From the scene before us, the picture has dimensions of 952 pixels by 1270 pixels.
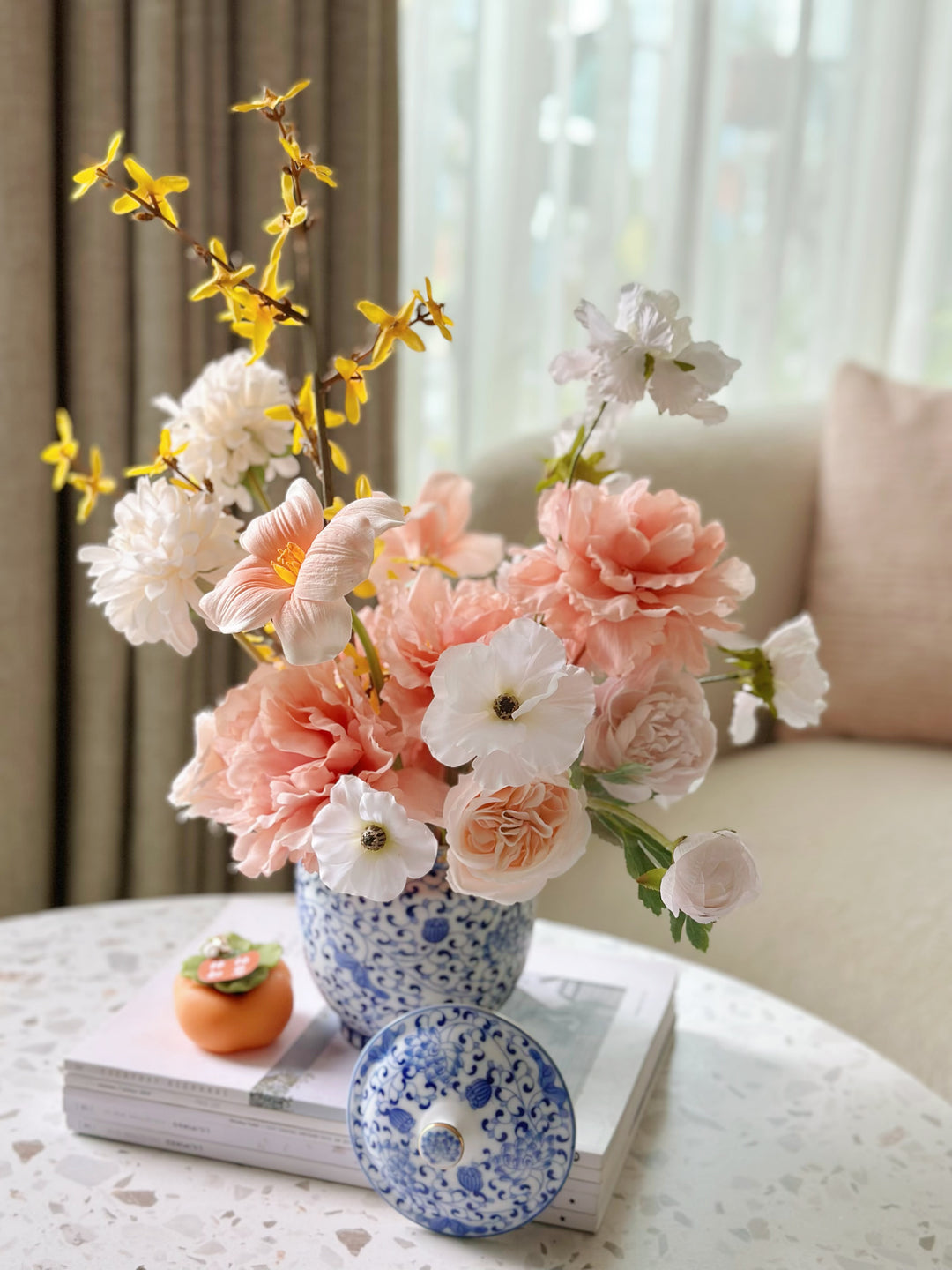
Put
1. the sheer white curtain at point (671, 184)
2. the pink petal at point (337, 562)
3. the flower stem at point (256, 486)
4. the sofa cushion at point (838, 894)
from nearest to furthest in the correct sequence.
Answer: the pink petal at point (337, 562) < the flower stem at point (256, 486) < the sofa cushion at point (838, 894) < the sheer white curtain at point (671, 184)

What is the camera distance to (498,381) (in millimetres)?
1835

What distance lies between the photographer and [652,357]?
623 mm

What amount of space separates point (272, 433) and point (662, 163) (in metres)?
1.33

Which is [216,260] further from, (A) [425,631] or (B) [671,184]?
(B) [671,184]

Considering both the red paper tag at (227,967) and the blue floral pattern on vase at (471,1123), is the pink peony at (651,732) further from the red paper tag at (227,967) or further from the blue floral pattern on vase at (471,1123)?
the red paper tag at (227,967)

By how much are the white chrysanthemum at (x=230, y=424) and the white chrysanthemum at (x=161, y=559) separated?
0.22 feet

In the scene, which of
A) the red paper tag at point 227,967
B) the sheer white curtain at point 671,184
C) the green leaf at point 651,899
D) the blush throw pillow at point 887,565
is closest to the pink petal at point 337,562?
the green leaf at point 651,899

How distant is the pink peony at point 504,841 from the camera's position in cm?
59

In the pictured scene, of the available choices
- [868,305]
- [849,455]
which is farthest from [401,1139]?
[868,305]

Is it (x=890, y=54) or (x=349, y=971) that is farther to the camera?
(x=890, y=54)

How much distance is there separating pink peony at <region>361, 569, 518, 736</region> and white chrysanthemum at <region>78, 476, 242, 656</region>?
95 mm

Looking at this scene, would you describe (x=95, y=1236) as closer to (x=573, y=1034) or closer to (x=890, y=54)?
(x=573, y=1034)

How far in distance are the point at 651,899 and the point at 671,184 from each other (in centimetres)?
149

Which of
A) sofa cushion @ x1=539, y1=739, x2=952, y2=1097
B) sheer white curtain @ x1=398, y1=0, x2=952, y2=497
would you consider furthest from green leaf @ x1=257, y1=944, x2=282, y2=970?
sheer white curtain @ x1=398, y1=0, x2=952, y2=497
